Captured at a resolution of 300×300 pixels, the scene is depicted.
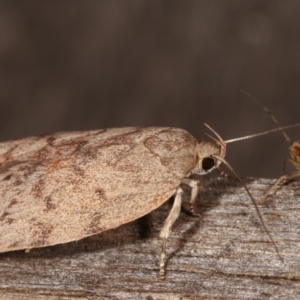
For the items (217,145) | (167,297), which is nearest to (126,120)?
(217,145)

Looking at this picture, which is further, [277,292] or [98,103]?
[98,103]

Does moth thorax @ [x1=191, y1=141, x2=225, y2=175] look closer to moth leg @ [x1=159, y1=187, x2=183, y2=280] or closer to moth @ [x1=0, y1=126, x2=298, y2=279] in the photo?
moth @ [x1=0, y1=126, x2=298, y2=279]

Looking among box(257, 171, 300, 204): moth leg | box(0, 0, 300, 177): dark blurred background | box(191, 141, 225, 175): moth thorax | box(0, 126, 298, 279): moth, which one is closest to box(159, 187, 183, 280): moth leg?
box(0, 126, 298, 279): moth

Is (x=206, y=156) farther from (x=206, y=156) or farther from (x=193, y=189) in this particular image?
(x=193, y=189)

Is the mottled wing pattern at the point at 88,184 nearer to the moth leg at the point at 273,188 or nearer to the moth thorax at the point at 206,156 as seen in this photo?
the moth thorax at the point at 206,156

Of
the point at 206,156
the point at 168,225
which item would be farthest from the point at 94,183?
the point at 206,156

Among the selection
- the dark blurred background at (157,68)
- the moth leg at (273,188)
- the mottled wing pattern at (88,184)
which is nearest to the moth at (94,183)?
the mottled wing pattern at (88,184)

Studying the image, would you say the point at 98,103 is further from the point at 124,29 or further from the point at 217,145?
the point at 217,145
